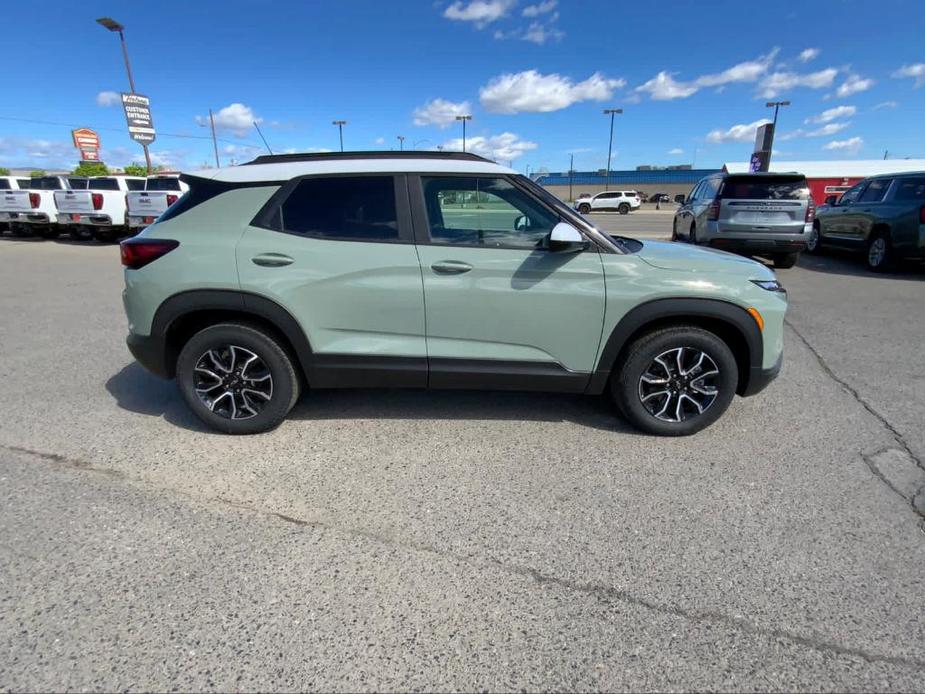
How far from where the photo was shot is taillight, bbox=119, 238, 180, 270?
3.26m

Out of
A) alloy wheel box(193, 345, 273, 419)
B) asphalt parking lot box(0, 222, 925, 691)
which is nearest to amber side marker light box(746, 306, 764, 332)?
asphalt parking lot box(0, 222, 925, 691)

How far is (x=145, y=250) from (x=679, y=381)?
355 centimetres

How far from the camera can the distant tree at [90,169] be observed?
Result: 57.2m

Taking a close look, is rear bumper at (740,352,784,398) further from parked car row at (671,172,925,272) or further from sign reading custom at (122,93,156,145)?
sign reading custom at (122,93,156,145)

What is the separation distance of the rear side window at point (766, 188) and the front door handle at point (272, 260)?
8.28 metres

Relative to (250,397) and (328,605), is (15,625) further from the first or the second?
(250,397)

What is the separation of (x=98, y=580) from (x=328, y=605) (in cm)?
102

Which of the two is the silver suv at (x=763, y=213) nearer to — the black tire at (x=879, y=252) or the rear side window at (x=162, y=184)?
the black tire at (x=879, y=252)

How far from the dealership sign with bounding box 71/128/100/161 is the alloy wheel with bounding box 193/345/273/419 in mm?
73975


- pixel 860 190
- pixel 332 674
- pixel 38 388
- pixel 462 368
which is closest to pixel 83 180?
pixel 38 388

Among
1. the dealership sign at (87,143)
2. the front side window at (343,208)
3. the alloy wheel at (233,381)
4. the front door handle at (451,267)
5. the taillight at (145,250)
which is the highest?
the dealership sign at (87,143)

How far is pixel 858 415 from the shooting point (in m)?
3.78

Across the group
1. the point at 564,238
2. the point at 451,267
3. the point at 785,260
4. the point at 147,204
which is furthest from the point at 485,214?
the point at 147,204

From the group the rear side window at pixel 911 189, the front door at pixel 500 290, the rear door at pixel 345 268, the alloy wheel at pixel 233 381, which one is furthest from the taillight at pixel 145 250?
the rear side window at pixel 911 189
